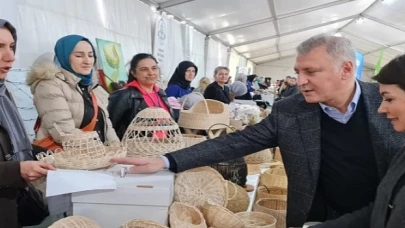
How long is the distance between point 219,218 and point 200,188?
7.6 inches

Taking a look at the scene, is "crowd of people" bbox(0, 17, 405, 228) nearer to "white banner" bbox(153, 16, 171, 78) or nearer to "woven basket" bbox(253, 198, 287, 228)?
"woven basket" bbox(253, 198, 287, 228)

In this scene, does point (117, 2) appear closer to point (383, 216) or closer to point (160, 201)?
point (160, 201)

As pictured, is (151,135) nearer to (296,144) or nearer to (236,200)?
(236,200)

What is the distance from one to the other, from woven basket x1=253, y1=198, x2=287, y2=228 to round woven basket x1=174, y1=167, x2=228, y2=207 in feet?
0.94

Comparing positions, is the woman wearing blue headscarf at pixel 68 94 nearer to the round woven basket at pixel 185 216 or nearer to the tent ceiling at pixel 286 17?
the round woven basket at pixel 185 216

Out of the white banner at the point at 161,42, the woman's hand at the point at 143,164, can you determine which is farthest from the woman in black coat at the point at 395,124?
the white banner at the point at 161,42

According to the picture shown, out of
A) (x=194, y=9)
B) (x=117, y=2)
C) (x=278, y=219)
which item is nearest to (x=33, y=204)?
(x=278, y=219)

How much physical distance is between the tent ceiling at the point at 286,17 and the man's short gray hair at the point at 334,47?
7.40ft

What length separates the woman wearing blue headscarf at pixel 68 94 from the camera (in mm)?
1584

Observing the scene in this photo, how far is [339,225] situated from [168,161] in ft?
1.83

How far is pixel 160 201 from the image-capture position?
1.10 meters

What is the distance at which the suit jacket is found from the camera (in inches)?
45.9

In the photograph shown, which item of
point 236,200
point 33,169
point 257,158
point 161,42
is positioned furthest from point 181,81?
point 33,169

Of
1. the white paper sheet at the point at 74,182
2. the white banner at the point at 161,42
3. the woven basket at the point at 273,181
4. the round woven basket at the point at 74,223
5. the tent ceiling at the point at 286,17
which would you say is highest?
the tent ceiling at the point at 286,17
